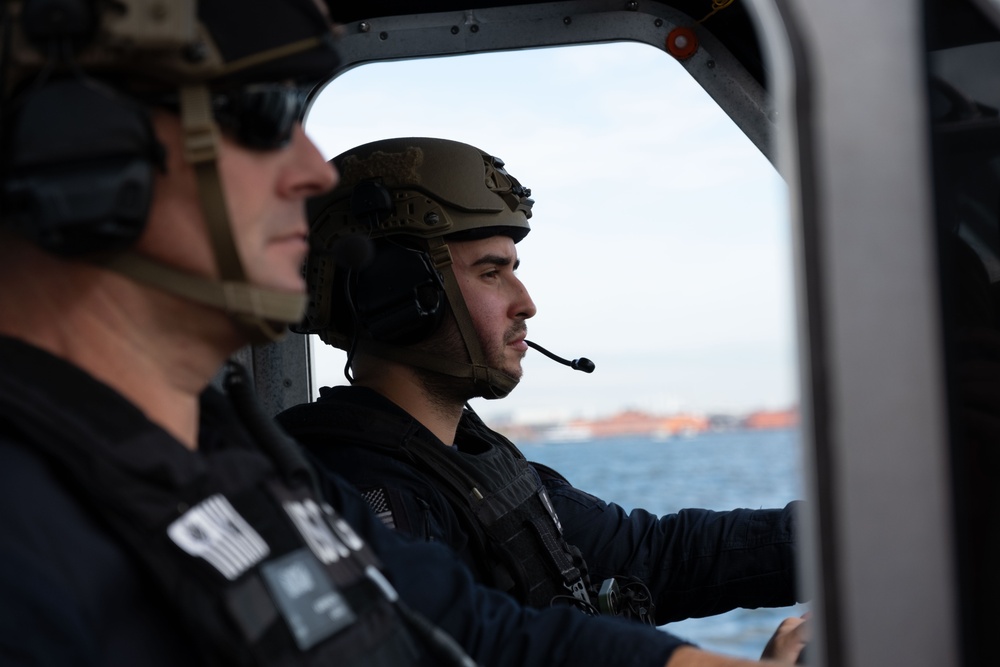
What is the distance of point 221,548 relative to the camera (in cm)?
A: 90

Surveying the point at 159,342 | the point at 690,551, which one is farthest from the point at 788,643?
the point at 690,551

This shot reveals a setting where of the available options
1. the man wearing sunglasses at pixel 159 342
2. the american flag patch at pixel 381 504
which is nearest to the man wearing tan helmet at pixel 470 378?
the american flag patch at pixel 381 504

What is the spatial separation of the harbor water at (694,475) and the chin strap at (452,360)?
25685 millimetres

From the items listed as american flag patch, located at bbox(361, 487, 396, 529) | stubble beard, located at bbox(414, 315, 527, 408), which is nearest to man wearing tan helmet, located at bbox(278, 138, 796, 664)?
stubble beard, located at bbox(414, 315, 527, 408)

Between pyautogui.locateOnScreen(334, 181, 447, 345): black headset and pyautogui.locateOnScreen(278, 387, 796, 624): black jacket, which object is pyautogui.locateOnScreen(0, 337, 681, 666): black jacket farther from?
pyautogui.locateOnScreen(334, 181, 447, 345): black headset

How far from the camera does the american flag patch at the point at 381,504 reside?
6.03 feet

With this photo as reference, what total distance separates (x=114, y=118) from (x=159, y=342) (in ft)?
0.70

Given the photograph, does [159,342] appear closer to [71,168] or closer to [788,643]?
[71,168]

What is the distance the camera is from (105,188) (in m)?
0.92

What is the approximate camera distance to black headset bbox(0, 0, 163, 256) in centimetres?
91

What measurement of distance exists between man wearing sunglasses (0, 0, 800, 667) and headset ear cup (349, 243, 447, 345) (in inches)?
41.4

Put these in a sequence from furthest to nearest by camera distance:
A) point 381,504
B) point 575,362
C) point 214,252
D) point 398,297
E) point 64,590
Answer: point 575,362 → point 398,297 → point 381,504 → point 214,252 → point 64,590

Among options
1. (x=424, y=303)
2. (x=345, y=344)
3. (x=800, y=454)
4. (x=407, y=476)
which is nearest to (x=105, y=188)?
(x=800, y=454)

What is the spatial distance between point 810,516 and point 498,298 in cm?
161
